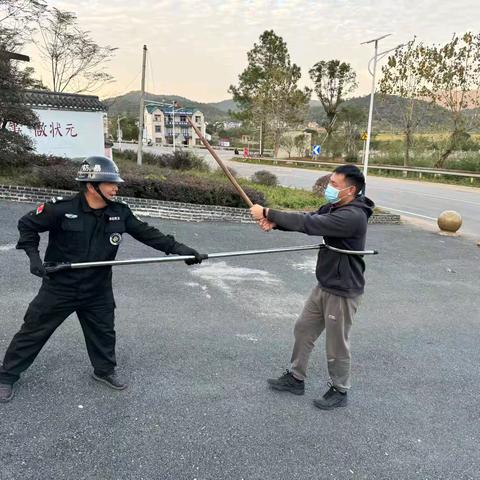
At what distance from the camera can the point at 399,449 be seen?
294 centimetres

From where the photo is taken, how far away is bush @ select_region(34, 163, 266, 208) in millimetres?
10091

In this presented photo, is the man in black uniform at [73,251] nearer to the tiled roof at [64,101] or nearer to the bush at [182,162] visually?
the tiled roof at [64,101]

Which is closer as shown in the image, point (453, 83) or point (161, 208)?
point (161, 208)

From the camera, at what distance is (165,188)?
34.0 ft

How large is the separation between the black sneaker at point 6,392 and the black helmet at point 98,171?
1567 millimetres

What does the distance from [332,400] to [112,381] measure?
1681 mm

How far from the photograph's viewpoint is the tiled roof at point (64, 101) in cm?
1520

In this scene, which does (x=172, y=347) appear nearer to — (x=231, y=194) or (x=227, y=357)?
(x=227, y=357)

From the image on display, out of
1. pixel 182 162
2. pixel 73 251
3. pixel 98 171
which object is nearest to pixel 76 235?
pixel 73 251

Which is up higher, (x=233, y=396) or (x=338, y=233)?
(x=338, y=233)

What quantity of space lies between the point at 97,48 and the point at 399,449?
2586 centimetres

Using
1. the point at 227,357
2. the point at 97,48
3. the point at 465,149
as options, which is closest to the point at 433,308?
the point at 227,357

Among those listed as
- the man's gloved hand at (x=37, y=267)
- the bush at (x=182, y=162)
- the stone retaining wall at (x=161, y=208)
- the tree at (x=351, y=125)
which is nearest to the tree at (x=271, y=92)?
the tree at (x=351, y=125)

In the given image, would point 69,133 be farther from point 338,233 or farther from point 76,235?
point 338,233
